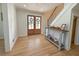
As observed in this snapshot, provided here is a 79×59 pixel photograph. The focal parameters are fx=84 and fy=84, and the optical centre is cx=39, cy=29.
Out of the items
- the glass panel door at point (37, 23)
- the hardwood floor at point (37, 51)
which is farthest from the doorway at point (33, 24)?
the hardwood floor at point (37, 51)

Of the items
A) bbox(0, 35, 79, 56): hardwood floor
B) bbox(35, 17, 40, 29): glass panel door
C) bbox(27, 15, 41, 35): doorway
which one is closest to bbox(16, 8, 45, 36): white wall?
bbox(27, 15, 41, 35): doorway

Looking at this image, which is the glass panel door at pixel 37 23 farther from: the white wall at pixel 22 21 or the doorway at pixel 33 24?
the white wall at pixel 22 21

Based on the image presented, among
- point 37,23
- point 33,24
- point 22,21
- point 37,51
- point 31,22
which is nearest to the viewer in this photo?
point 37,51

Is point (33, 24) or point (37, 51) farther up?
point (33, 24)

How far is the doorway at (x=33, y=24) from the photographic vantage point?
265 inches

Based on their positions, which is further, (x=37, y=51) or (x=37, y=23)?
(x=37, y=23)

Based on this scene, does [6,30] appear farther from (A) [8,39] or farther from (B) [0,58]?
(B) [0,58]

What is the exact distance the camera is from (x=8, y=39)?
10.0 feet

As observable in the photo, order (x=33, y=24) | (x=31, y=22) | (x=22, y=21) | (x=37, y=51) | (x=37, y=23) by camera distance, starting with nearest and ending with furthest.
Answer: (x=37, y=51) → (x=22, y=21) → (x=31, y=22) → (x=33, y=24) → (x=37, y=23)

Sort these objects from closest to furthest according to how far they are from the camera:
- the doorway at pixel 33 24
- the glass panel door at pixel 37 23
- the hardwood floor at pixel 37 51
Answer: the hardwood floor at pixel 37 51
the doorway at pixel 33 24
the glass panel door at pixel 37 23

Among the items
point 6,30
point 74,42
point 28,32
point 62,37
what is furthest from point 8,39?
point 28,32

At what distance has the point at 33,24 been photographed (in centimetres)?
697

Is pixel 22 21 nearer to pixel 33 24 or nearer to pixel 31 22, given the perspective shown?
pixel 31 22

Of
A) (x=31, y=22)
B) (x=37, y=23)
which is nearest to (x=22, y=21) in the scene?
(x=31, y=22)
